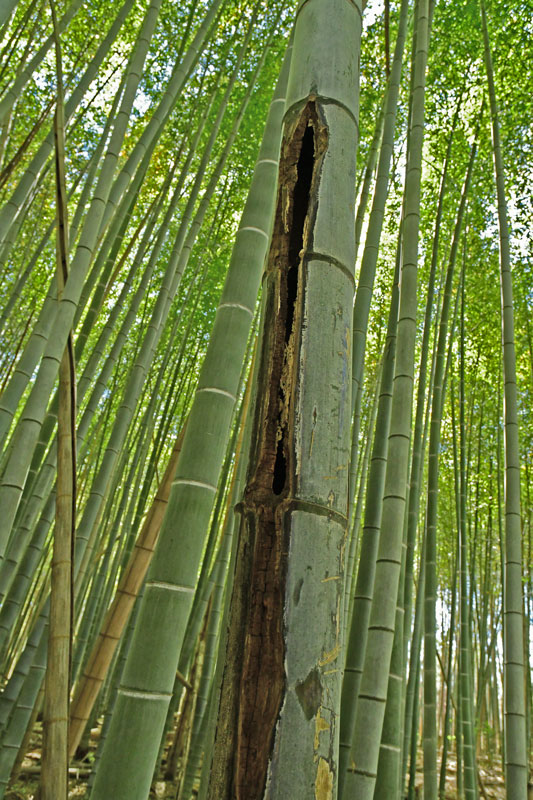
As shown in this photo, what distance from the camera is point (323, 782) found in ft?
1.74

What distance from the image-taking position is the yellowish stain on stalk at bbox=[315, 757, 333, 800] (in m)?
0.52

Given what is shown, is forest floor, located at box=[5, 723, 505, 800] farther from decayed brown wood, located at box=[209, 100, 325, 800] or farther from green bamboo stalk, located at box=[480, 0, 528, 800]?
decayed brown wood, located at box=[209, 100, 325, 800]

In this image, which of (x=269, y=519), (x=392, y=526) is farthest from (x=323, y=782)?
(x=392, y=526)

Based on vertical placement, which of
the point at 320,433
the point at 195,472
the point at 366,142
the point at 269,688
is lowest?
the point at 269,688

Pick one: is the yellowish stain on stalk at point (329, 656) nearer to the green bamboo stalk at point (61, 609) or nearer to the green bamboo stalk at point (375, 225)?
the green bamboo stalk at point (61, 609)

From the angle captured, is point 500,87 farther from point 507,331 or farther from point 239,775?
point 239,775

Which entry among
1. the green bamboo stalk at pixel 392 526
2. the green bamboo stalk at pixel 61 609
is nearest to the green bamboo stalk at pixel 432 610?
the green bamboo stalk at pixel 392 526

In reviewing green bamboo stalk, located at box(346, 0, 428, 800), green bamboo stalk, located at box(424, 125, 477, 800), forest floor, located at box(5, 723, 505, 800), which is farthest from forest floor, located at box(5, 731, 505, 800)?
green bamboo stalk, located at box(346, 0, 428, 800)

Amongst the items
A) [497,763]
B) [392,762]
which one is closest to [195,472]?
[392,762]

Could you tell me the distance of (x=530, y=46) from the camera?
3.84 metres

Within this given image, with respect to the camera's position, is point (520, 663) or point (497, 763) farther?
point (497, 763)

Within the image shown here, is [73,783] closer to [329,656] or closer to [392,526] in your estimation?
[392,526]

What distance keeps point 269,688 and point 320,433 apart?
24 centimetres

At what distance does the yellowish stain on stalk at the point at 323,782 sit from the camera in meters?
0.52
